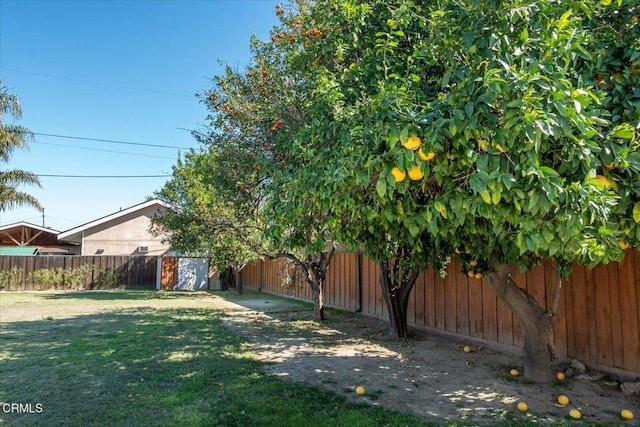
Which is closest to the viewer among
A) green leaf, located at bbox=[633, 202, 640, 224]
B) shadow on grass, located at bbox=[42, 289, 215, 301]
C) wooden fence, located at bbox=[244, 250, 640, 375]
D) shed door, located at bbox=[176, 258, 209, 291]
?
green leaf, located at bbox=[633, 202, 640, 224]

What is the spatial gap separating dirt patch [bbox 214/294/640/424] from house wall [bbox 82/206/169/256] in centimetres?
1582

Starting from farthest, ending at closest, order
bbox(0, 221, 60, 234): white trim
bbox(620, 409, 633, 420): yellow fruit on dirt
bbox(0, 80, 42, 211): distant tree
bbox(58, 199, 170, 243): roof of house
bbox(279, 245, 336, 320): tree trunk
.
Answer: bbox(0, 221, 60, 234): white trim < bbox(58, 199, 170, 243): roof of house < bbox(0, 80, 42, 211): distant tree < bbox(279, 245, 336, 320): tree trunk < bbox(620, 409, 633, 420): yellow fruit on dirt

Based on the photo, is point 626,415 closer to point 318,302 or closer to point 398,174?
point 398,174

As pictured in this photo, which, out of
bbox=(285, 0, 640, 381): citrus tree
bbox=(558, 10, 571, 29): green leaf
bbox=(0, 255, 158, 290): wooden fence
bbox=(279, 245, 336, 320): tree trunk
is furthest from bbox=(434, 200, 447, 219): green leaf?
bbox=(0, 255, 158, 290): wooden fence

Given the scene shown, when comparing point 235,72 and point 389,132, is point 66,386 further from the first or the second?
point 235,72

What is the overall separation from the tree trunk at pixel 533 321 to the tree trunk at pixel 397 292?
8.49 ft

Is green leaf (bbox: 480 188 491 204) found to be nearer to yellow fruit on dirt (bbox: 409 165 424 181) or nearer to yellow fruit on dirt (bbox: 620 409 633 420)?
yellow fruit on dirt (bbox: 409 165 424 181)

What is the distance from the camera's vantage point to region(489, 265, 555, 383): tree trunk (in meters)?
4.25

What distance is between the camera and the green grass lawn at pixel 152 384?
340cm

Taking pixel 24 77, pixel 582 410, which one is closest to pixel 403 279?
pixel 582 410

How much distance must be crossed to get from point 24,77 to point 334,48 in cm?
1644

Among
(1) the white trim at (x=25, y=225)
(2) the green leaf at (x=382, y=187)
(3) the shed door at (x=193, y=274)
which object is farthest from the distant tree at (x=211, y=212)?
(1) the white trim at (x=25, y=225)

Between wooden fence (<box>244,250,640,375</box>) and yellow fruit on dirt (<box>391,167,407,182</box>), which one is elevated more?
yellow fruit on dirt (<box>391,167,407,182</box>)

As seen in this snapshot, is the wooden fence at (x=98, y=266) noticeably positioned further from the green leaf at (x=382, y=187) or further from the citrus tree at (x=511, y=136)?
the green leaf at (x=382, y=187)
